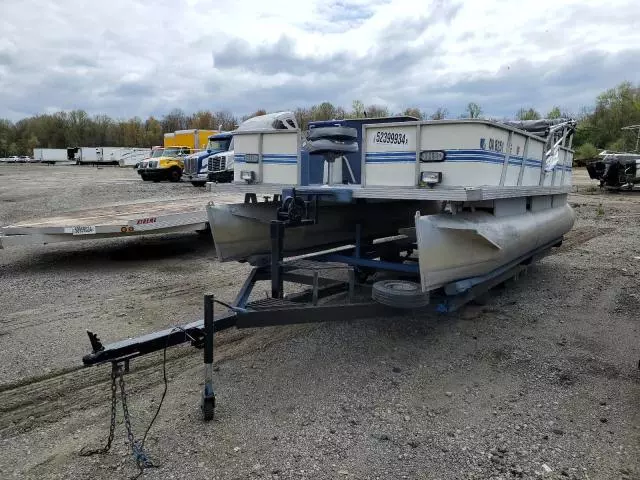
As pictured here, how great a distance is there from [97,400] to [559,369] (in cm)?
328

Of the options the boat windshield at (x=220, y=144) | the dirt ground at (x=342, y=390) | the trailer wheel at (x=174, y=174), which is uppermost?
the boat windshield at (x=220, y=144)

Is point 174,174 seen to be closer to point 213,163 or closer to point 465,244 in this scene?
point 213,163

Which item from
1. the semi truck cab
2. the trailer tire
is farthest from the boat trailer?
the semi truck cab

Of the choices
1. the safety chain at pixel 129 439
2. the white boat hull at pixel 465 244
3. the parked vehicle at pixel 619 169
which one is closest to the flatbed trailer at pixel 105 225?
the safety chain at pixel 129 439

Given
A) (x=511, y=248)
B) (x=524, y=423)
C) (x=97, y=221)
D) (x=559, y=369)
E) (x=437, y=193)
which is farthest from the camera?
(x=97, y=221)

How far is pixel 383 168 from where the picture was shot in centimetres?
414

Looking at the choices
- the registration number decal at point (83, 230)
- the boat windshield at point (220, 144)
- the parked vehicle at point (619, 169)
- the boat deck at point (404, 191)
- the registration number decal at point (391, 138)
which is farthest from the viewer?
the boat windshield at point (220, 144)

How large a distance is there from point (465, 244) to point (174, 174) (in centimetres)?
2290

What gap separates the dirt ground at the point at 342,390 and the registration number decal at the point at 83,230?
0.67 meters

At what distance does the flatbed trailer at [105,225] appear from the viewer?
6.42 metres

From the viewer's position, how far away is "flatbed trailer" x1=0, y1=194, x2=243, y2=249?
642cm

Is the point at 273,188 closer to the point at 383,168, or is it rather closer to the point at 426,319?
the point at 383,168

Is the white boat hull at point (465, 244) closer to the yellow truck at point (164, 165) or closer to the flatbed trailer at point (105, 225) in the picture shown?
the flatbed trailer at point (105, 225)

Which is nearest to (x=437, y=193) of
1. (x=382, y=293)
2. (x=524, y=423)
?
(x=382, y=293)
